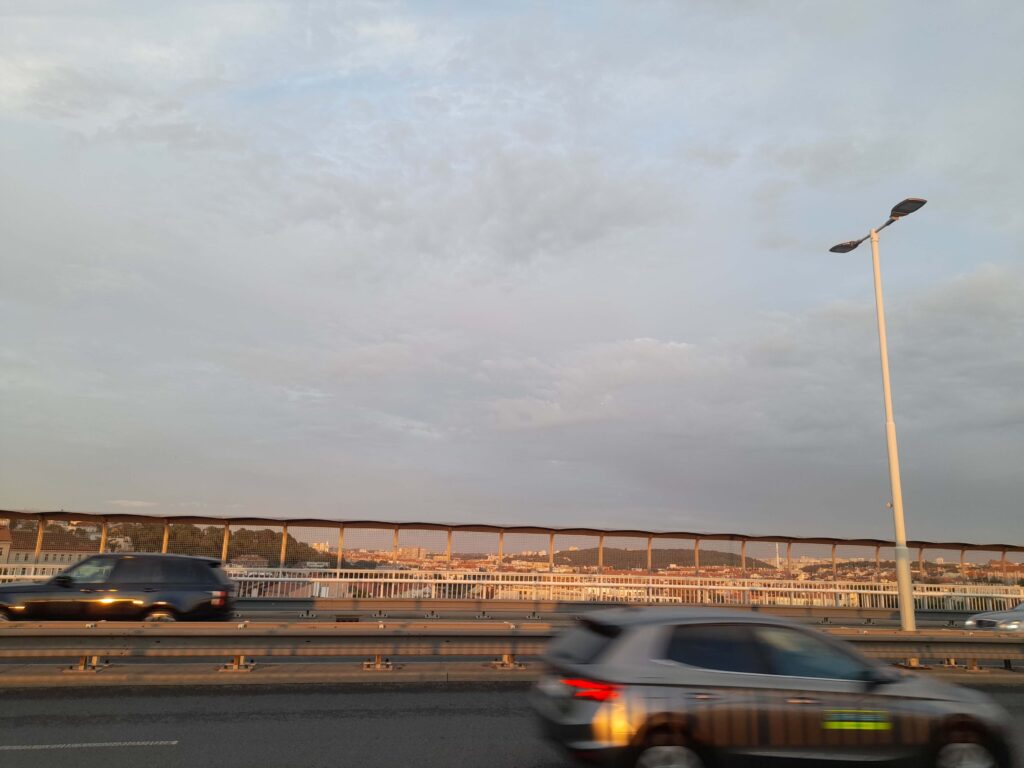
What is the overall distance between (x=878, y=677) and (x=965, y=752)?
37.9 inches

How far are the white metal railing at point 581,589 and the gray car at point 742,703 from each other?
729 inches

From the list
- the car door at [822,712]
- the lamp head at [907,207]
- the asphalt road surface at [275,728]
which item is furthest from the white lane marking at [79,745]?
the lamp head at [907,207]

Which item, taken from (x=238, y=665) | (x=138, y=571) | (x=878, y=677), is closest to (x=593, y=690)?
(x=878, y=677)

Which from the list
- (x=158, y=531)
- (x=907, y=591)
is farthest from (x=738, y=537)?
(x=158, y=531)

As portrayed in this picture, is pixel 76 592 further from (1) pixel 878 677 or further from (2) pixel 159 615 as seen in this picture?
(1) pixel 878 677

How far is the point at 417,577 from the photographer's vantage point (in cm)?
2461

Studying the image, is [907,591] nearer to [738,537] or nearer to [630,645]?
[738,537]

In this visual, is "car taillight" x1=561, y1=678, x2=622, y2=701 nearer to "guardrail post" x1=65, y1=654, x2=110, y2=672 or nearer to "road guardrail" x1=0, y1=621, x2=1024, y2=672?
"road guardrail" x1=0, y1=621, x2=1024, y2=672

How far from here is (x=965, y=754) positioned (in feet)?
19.7

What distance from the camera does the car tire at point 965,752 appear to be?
5965 millimetres

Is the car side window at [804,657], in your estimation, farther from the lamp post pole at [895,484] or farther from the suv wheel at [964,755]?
the lamp post pole at [895,484]

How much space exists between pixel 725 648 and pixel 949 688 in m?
2.08

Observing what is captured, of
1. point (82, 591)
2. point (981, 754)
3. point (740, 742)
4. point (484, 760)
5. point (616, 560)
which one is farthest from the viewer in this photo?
point (616, 560)

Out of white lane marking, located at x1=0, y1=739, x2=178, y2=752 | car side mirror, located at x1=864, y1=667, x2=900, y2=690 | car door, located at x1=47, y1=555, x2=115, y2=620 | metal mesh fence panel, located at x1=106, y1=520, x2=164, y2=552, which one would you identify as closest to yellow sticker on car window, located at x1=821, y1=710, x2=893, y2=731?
car side mirror, located at x1=864, y1=667, x2=900, y2=690
